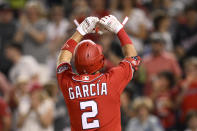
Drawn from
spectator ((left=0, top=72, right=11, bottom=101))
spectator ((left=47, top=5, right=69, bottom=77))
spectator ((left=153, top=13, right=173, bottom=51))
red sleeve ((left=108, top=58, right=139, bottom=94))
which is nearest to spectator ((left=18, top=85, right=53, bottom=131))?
spectator ((left=0, top=72, right=11, bottom=101))

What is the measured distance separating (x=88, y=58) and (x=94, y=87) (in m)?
0.31

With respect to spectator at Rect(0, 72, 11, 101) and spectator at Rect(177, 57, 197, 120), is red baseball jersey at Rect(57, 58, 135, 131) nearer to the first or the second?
spectator at Rect(177, 57, 197, 120)

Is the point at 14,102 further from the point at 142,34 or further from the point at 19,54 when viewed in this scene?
the point at 142,34

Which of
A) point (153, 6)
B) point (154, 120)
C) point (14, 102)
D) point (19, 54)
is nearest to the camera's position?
point (154, 120)

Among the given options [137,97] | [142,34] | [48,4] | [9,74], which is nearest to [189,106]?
[137,97]

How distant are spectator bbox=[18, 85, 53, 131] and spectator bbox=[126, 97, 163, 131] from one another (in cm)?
153

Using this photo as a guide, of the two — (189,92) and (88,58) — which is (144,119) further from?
(88,58)

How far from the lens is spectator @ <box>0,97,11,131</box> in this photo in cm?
874

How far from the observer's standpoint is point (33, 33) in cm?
1075

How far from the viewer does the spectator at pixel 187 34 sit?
414 inches

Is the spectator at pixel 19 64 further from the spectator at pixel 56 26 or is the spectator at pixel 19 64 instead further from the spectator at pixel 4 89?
the spectator at pixel 56 26

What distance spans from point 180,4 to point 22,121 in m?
5.76

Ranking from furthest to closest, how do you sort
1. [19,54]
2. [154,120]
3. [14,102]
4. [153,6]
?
[153,6] < [19,54] < [14,102] < [154,120]

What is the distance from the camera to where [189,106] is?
8641 millimetres
